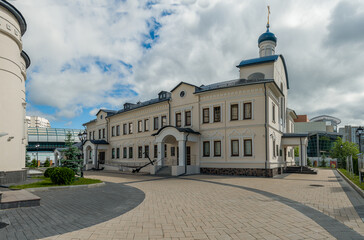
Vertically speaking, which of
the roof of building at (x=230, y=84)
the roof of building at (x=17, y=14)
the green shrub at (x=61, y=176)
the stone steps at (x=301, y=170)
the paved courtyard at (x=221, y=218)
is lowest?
the stone steps at (x=301, y=170)

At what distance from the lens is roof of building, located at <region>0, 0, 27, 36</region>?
13666 mm

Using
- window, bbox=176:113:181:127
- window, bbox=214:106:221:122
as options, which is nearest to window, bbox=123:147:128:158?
window, bbox=176:113:181:127

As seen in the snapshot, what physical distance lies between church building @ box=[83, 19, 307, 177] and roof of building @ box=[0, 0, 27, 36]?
13093 mm

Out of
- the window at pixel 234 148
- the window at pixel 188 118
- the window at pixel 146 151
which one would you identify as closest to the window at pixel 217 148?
the window at pixel 234 148

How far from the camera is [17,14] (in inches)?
576

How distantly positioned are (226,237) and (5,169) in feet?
44.6

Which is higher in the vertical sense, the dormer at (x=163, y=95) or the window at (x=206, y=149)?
the dormer at (x=163, y=95)

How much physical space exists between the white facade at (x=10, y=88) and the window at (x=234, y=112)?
16017mm

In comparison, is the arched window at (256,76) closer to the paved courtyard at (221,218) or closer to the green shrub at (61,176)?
the paved courtyard at (221,218)

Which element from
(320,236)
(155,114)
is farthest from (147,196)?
(155,114)

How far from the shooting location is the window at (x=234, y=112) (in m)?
22.4

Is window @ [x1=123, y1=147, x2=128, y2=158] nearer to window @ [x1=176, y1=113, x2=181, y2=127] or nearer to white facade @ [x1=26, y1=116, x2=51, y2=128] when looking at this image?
window @ [x1=176, y1=113, x2=181, y2=127]

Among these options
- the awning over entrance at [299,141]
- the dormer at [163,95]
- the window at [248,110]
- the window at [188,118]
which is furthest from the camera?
the dormer at [163,95]

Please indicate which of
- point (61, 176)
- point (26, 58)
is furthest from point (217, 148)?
point (26, 58)
